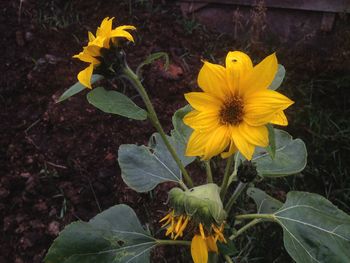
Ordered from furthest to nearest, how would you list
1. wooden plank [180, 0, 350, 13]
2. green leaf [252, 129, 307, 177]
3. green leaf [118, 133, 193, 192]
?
1. wooden plank [180, 0, 350, 13]
2. green leaf [118, 133, 193, 192]
3. green leaf [252, 129, 307, 177]

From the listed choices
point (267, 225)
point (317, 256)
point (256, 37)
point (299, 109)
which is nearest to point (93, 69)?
point (317, 256)

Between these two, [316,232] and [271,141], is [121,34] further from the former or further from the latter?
[316,232]

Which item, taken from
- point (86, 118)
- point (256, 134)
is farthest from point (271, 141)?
point (86, 118)

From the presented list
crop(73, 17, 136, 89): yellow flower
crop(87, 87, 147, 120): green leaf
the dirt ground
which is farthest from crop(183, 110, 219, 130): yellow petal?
Result: the dirt ground

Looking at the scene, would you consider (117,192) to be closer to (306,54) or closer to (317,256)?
(317,256)

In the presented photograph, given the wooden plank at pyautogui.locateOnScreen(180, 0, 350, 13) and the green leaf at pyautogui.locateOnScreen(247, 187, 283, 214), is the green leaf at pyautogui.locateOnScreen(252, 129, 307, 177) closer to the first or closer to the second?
the green leaf at pyautogui.locateOnScreen(247, 187, 283, 214)

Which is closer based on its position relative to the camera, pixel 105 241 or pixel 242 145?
pixel 242 145

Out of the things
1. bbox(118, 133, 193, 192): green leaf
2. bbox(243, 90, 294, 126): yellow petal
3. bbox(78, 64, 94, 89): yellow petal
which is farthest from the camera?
bbox(118, 133, 193, 192): green leaf
